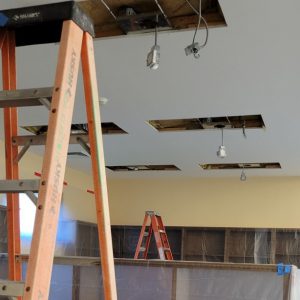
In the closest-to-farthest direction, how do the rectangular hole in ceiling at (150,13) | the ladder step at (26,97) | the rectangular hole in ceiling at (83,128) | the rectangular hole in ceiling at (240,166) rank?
the ladder step at (26,97), the rectangular hole in ceiling at (150,13), the rectangular hole in ceiling at (83,128), the rectangular hole in ceiling at (240,166)

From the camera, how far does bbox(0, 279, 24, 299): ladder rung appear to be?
1.18 meters

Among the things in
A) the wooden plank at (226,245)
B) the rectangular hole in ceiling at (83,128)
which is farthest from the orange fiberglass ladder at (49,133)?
the wooden plank at (226,245)

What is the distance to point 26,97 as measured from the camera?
4.74 ft

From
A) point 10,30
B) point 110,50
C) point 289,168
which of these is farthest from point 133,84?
point 289,168

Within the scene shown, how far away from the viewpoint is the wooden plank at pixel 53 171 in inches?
47.3

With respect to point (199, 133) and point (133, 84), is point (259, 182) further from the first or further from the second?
point (133, 84)

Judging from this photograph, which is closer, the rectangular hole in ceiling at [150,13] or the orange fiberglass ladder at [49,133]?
the orange fiberglass ladder at [49,133]

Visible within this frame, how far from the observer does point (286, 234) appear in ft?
27.5

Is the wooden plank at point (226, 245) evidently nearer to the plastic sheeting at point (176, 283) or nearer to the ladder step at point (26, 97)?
the plastic sheeting at point (176, 283)

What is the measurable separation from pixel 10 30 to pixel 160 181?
7857mm

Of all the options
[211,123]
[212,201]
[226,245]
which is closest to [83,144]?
[211,123]

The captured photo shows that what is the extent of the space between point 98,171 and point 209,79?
2.61m

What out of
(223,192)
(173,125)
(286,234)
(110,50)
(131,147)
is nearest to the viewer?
(110,50)

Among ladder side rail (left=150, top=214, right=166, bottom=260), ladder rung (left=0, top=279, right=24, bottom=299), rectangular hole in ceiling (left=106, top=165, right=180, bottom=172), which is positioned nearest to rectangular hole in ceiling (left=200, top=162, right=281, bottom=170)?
rectangular hole in ceiling (left=106, top=165, right=180, bottom=172)
